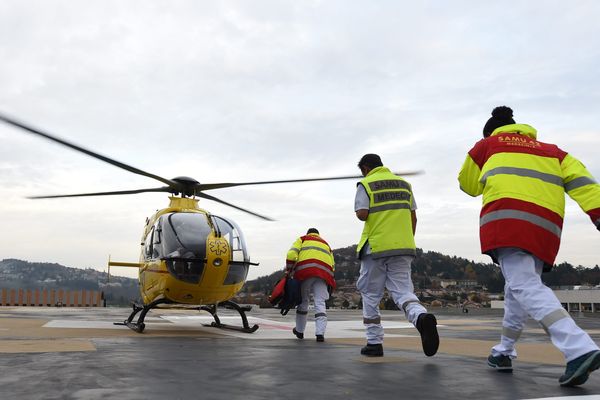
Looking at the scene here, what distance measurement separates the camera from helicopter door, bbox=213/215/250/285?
9.99 meters

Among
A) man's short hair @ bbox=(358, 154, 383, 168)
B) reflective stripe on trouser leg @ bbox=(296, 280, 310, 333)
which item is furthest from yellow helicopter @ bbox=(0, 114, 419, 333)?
man's short hair @ bbox=(358, 154, 383, 168)

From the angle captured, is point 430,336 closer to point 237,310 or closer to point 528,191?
point 528,191

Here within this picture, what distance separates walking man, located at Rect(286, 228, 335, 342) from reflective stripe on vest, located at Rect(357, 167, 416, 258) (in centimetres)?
249

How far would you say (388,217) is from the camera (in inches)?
231

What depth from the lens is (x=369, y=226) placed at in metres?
5.94

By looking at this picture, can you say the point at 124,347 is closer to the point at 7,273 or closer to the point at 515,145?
the point at 515,145

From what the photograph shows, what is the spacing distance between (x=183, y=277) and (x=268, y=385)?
250 inches

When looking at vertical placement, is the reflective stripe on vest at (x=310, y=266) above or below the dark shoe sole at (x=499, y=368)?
above

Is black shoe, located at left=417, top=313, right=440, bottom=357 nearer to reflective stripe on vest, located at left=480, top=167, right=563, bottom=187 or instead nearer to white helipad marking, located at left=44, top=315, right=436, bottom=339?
reflective stripe on vest, located at left=480, top=167, right=563, bottom=187

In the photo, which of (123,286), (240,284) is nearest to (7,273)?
(123,286)

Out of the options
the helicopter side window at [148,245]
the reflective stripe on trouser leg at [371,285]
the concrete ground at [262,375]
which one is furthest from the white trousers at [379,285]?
the helicopter side window at [148,245]

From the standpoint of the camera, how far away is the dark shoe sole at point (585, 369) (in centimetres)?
339

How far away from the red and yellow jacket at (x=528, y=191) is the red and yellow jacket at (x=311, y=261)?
427 centimetres

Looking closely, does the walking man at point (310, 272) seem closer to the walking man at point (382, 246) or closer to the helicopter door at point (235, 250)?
the helicopter door at point (235, 250)
